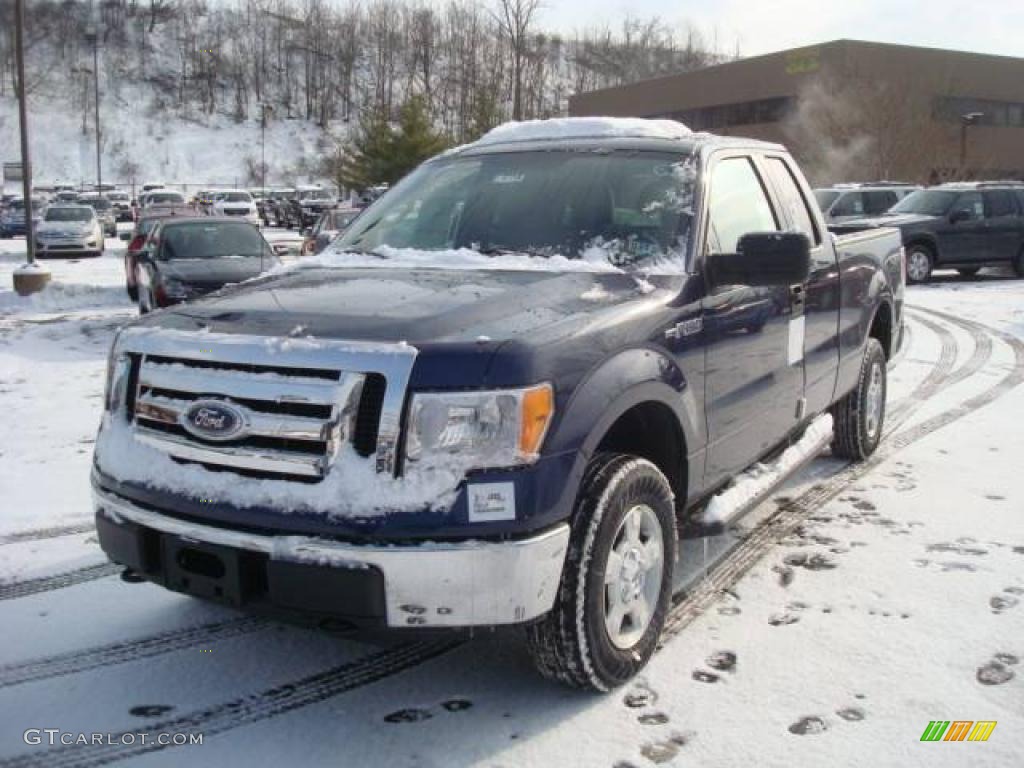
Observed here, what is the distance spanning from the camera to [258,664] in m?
3.45

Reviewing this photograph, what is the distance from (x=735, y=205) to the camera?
4.32 m

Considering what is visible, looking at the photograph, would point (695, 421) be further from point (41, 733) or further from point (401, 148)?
point (401, 148)

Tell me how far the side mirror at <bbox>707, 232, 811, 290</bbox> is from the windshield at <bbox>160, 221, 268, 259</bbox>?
10.4 m

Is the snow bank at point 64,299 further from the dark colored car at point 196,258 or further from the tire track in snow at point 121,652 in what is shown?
the tire track in snow at point 121,652

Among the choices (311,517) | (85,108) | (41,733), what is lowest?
(41,733)

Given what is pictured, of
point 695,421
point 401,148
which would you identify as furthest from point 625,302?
point 401,148

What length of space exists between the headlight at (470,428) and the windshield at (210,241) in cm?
1097

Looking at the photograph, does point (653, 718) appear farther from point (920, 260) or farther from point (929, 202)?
point (929, 202)

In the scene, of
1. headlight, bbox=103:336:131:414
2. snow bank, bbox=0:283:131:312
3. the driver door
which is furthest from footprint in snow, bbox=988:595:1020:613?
snow bank, bbox=0:283:131:312

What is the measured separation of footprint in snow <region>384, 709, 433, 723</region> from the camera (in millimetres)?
3061

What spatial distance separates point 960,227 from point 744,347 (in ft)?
50.2

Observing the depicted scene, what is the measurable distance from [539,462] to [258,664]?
1.43 meters

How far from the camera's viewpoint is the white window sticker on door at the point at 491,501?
270cm

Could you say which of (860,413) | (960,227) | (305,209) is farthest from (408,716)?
(305,209)
